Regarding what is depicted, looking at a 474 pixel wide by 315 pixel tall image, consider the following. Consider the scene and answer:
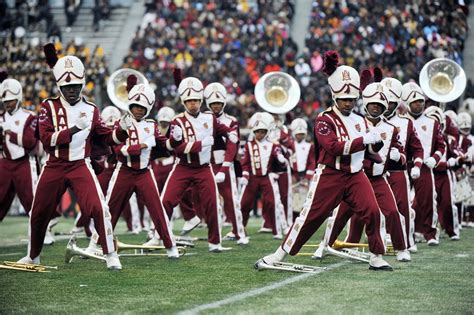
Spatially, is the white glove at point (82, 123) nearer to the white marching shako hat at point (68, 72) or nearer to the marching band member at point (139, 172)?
the white marching shako hat at point (68, 72)

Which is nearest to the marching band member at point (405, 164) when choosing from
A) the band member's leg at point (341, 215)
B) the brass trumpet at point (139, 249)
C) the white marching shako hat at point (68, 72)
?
the band member's leg at point (341, 215)

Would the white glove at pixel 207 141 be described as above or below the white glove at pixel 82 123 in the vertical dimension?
below

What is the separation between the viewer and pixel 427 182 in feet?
46.7

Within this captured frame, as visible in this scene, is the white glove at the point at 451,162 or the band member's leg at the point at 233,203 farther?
the white glove at the point at 451,162

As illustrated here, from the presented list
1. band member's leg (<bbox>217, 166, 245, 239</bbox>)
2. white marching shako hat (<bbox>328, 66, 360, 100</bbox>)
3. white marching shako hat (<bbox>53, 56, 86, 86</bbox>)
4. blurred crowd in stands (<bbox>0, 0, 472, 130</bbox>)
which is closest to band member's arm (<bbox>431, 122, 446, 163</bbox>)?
band member's leg (<bbox>217, 166, 245, 239</bbox>)

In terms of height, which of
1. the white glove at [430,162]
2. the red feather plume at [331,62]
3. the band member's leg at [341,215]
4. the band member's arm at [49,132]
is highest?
the red feather plume at [331,62]

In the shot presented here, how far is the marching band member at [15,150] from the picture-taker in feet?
43.9

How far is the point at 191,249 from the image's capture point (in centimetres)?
1380

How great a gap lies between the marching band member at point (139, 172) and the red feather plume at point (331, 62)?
8.54 ft

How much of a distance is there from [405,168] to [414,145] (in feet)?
1.13

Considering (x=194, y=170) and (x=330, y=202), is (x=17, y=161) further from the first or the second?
(x=330, y=202)

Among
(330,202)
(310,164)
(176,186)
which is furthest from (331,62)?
(310,164)

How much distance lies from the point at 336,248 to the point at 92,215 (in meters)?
3.11

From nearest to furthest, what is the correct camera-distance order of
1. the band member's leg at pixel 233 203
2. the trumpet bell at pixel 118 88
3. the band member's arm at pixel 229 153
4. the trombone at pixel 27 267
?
the trombone at pixel 27 267
the band member's arm at pixel 229 153
the band member's leg at pixel 233 203
the trumpet bell at pixel 118 88
